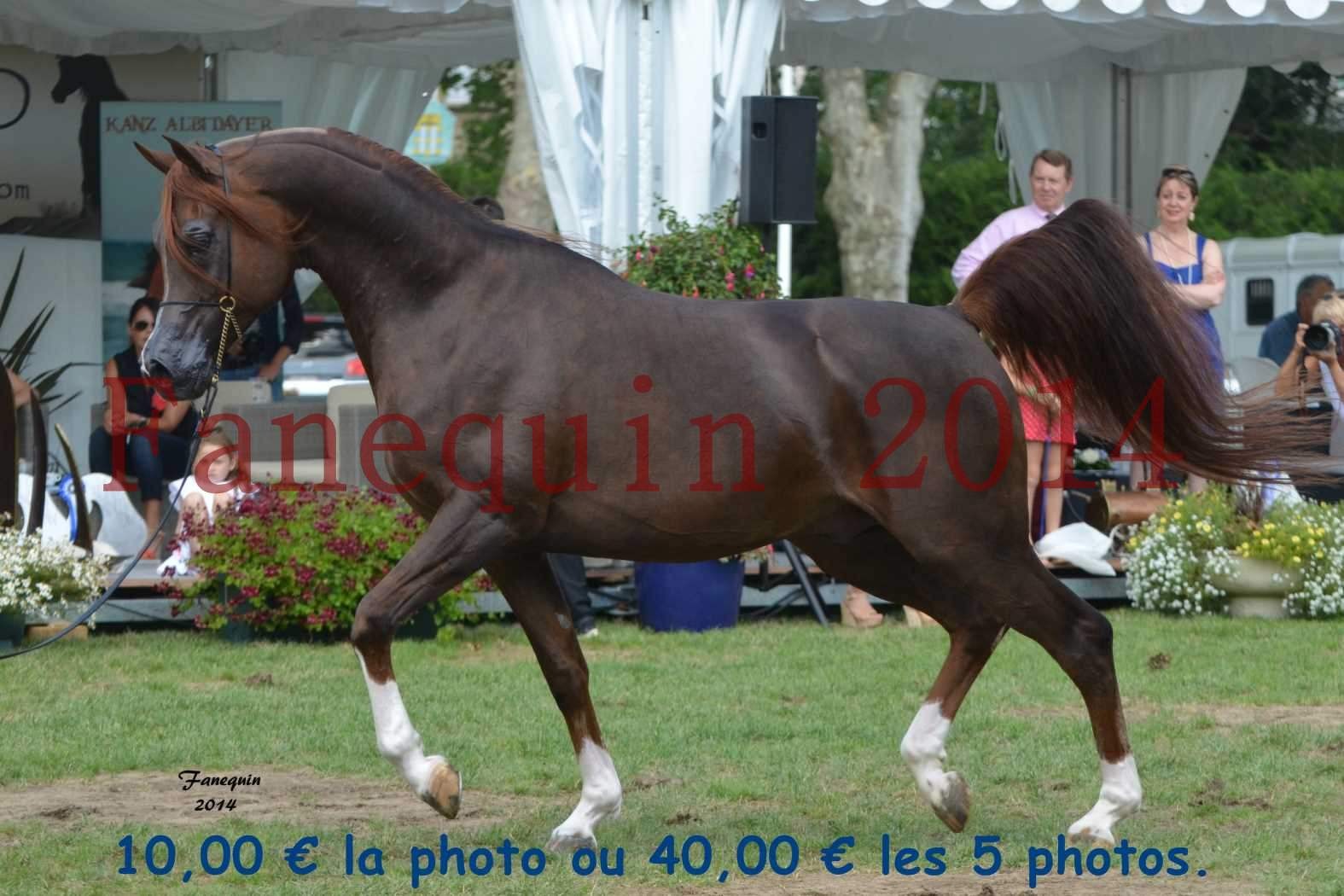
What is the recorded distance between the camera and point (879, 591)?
217 inches

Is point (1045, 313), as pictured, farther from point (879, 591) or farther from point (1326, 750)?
point (1326, 750)

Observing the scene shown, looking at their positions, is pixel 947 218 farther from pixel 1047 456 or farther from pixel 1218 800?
pixel 1218 800

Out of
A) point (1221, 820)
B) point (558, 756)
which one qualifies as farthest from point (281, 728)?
point (1221, 820)

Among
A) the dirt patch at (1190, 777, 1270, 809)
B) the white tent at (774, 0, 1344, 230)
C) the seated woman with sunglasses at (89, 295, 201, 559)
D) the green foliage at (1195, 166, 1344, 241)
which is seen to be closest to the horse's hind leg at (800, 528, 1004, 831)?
the dirt patch at (1190, 777, 1270, 809)

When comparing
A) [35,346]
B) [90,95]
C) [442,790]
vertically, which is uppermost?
[90,95]

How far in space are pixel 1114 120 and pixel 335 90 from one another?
18.4ft

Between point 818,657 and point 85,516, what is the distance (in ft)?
11.8

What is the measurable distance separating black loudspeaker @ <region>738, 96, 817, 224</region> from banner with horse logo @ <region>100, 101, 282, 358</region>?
14.0 ft

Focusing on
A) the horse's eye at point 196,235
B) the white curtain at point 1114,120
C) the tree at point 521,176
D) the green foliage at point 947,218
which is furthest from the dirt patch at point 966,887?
the green foliage at point 947,218

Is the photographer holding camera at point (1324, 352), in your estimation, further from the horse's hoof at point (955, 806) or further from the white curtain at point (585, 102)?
the horse's hoof at point (955, 806)

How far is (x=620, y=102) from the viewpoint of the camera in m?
9.21

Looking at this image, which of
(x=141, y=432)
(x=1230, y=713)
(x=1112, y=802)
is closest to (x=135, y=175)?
(x=141, y=432)

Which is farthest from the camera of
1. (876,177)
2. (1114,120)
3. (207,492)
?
(876,177)

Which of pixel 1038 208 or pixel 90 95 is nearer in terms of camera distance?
pixel 1038 208
